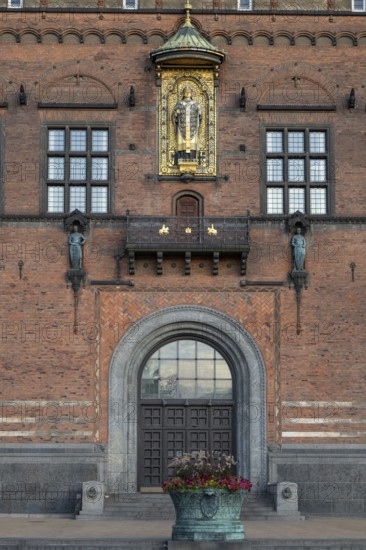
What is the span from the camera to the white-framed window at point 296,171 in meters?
34.3

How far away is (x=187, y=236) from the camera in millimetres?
33438

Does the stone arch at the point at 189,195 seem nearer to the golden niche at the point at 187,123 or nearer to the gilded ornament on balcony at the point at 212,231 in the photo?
the golden niche at the point at 187,123

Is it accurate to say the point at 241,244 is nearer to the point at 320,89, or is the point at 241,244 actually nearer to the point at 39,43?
the point at 320,89

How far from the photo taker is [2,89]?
113ft

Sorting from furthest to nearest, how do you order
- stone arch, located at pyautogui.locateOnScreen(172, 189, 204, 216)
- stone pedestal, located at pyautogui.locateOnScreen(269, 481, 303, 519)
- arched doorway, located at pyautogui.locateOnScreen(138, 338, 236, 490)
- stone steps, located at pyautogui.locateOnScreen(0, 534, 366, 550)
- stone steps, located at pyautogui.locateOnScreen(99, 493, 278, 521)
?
1. stone arch, located at pyautogui.locateOnScreen(172, 189, 204, 216)
2. arched doorway, located at pyautogui.locateOnScreen(138, 338, 236, 490)
3. stone pedestal, located at pyautogui.locateOnScreen(269, 481, 303, 519)
4. stone steps, located at pyautogui.locateOnScreen(99, 493, 278, 521)
5. stone steps, located at pyautogui.locateOnScreen(0, 534, 366, 550)

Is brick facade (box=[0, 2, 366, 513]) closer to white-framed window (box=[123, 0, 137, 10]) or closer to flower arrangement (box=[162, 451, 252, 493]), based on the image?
white-framed window (box=[123, 0, 137, 10])

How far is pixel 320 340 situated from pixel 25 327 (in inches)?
322

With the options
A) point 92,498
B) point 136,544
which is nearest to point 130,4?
point 92,498

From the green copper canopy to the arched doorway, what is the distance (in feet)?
26.1

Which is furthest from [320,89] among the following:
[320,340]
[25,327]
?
[25,327]

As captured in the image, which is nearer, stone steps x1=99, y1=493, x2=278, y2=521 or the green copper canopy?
stone steps x1=99, y1=493, x2=278, y2=521

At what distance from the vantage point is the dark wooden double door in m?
33.4

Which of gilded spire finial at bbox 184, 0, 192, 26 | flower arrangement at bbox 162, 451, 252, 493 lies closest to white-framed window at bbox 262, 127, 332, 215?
gilded spire finial at bbox 184, 0, 192, 26

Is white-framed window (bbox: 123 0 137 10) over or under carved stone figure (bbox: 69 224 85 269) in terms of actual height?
over
